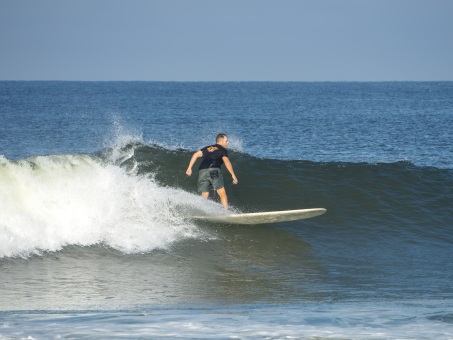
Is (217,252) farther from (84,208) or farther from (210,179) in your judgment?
(84,208)

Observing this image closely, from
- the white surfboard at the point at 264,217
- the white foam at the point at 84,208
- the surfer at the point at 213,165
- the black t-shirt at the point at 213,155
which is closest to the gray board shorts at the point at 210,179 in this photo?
the surfer at the point at 213,165

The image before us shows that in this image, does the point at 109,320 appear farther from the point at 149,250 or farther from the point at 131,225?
the point at 131,225

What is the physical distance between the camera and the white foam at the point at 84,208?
12797 millimetres

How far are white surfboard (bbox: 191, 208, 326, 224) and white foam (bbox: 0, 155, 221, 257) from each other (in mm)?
458

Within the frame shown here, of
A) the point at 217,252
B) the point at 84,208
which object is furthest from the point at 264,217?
the point at 84,208

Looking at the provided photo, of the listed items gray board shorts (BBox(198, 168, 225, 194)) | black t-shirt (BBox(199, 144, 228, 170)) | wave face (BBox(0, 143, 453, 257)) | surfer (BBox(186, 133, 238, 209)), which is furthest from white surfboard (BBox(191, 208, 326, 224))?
black t-shirt (BBox(199, 144, 228, 170))

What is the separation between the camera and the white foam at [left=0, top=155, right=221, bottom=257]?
42.0 feet

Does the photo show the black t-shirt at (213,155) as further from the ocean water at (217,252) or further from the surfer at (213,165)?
the ocean water at (217,252)

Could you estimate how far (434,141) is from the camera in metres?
38.4

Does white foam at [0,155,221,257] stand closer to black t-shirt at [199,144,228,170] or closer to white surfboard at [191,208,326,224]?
white surfboard at [191,208,326,224]

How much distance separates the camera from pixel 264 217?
45.5 feet

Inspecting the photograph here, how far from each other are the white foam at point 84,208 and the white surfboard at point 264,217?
0.46 m

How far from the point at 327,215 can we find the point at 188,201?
3264 millimetres

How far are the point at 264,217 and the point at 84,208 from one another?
3370mm
